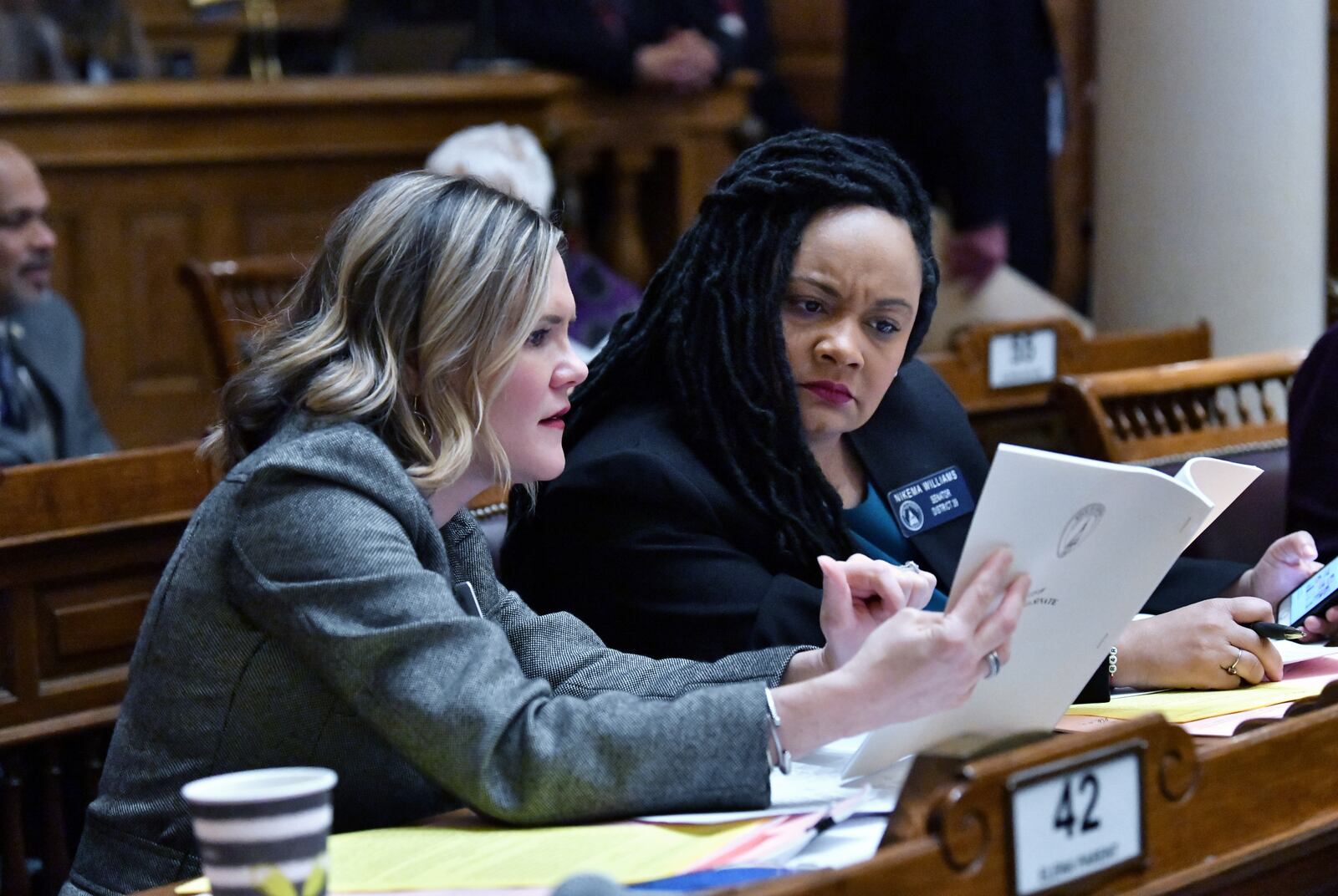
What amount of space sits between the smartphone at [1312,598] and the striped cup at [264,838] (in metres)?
1.30

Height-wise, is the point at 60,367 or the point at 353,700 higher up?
the point at 353,700

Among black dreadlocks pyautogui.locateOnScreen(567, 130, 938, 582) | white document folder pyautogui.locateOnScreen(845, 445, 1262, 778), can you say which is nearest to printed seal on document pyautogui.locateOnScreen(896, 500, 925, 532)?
black dreadlocks pyautogui.locateOnScreen(567, 130, 938, 582)

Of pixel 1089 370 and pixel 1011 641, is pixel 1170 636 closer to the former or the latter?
pixel 1011 641

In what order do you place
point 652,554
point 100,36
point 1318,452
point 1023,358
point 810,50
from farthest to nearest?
point 810,50, point 100,36, point 1023,358, point 1318,452, point 652,554

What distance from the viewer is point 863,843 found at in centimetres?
127

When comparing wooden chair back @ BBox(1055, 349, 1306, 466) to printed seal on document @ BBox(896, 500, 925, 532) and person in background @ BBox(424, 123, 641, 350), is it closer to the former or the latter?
printed seal on document @ BBox(896, 500, 925, 532)

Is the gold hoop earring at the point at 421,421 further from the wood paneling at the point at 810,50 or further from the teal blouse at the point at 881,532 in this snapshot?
the wood paneling at the point at 810,50

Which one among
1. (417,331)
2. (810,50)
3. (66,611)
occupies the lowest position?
(66,611)

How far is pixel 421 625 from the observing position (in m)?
1.37

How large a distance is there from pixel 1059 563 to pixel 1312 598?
79 centimetres

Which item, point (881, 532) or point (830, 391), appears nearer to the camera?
point (830, 391)

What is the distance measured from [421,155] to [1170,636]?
4.30 meters

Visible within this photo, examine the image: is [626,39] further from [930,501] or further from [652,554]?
Answer: [652,554]

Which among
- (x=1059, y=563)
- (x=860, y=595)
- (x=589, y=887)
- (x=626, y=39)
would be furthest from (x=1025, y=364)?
(x=589, y=887)
